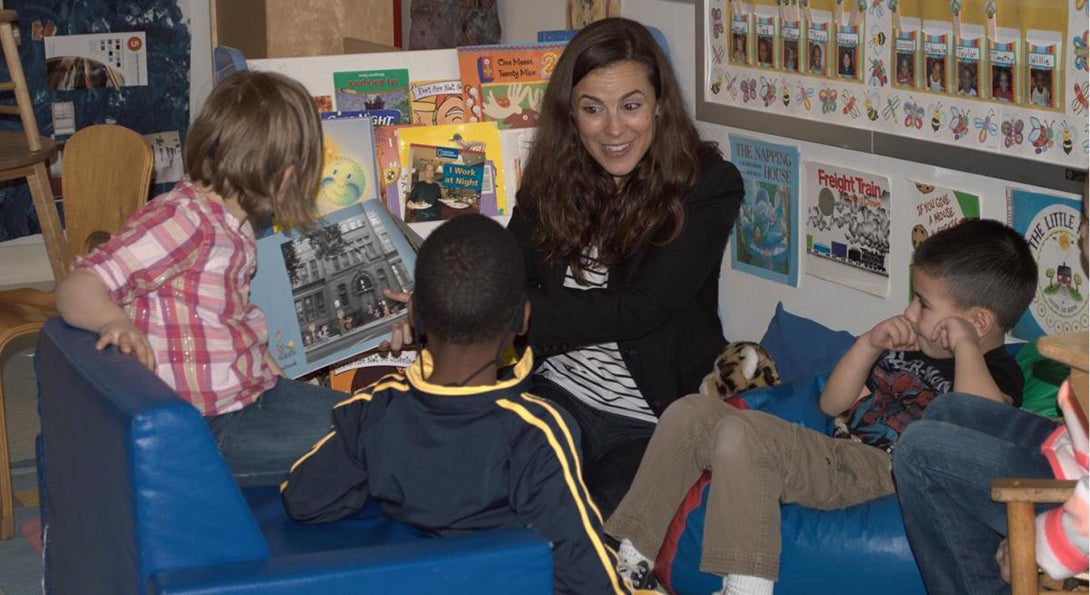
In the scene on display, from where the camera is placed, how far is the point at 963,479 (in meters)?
1.86

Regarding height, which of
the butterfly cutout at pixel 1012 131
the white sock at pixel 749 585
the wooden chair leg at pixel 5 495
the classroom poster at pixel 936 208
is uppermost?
the butterfly cutout at pixel 1012 131

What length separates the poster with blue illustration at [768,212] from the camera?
294 cm

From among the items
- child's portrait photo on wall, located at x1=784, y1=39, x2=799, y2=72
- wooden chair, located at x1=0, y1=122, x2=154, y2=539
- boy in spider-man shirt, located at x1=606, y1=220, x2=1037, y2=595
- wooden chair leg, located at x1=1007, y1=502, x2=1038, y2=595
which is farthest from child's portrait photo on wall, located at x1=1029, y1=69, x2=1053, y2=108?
wooden chair, located at x1=0, y1=122, x2=154, y2=539

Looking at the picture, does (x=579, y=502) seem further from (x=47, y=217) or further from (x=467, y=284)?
(x=47, y=217)

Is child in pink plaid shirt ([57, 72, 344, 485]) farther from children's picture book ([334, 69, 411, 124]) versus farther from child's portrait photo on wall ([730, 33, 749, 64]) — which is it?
child's portrait photo on wall ([730, 33, 749, 64])

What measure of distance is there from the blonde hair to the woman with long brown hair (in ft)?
1.89

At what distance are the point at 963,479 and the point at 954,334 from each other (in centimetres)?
33

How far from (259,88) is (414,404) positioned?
75 cm

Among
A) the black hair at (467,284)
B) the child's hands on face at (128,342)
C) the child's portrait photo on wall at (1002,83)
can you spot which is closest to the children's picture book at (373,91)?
the child's hands on face at (128,342)

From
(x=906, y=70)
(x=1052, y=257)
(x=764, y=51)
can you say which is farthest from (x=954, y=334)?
(x=764, y=51)

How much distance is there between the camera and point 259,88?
220 centimetres

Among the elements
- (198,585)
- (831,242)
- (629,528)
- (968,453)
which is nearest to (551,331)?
(629,528)

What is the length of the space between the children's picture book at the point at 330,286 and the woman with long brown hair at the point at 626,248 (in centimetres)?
33

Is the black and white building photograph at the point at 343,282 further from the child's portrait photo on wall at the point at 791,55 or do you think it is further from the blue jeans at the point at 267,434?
the child's portrait photo on wall at the point at 791,55
